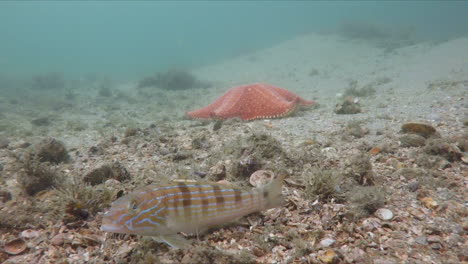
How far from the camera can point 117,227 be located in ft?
7.23

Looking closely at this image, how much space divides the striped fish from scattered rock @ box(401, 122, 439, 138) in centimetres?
398

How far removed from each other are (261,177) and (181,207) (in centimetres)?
159

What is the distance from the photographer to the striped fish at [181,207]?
88.7 inches

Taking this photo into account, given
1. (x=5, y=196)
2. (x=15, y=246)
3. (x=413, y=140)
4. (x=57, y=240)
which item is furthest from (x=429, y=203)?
(x=5, y=196)

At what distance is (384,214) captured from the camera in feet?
9.86

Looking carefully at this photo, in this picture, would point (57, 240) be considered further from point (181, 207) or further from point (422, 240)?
point (422, 240)

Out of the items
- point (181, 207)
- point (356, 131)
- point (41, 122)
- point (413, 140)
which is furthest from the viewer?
point (41, 122)

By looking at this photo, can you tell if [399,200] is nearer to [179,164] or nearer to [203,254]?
[203,254]

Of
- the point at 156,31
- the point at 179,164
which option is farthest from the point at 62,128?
the point at 156,31

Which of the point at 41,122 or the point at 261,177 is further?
the point at 41,122

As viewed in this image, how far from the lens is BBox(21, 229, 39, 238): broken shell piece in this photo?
291cm

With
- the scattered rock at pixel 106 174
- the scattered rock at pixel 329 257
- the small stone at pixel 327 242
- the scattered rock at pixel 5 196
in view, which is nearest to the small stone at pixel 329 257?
the scattered rock at pixel 329 257

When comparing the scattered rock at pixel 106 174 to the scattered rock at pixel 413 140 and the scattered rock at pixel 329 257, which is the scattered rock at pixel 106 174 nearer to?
the scattered rock at pixel 329 257

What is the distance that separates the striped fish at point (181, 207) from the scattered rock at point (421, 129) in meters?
3.98
